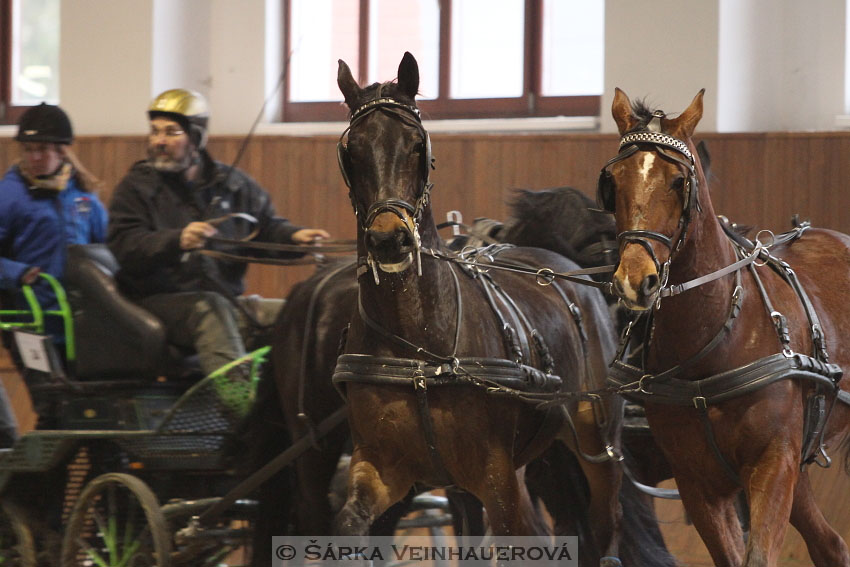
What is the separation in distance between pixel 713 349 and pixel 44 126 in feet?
8.76

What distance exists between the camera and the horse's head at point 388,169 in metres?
2.65

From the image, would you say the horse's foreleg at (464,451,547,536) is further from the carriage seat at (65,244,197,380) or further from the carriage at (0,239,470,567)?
the carriage seat at (65,244,197,380)

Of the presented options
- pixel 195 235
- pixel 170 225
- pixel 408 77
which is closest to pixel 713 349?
pixel 408 77

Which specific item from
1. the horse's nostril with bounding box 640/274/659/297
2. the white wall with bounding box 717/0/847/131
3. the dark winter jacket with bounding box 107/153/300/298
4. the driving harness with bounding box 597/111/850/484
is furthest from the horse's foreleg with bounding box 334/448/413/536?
the white wall with bounding box 717/0/847/131

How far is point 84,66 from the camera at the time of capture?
6.98m

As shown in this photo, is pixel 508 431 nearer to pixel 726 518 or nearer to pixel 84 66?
pixel 726 518

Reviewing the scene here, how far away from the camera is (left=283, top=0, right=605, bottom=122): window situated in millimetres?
6523

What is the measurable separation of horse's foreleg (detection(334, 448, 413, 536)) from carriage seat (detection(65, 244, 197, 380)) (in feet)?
4.02

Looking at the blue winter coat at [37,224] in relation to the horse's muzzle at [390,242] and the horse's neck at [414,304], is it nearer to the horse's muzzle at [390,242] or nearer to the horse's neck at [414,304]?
the horse's neck at [414,304]

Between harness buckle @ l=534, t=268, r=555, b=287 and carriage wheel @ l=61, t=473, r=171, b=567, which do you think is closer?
harness buckle @ l=534, t=268, r=555, b=287

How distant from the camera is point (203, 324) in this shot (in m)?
3.85

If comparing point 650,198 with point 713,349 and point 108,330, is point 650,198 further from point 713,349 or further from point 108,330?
point 108,330

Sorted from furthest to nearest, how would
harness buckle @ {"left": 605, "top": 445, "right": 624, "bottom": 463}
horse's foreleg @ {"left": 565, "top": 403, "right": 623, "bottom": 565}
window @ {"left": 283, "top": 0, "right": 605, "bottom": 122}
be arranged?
window @ {"left": 283, "top": 0, "right": 605, "bottom": 122} → horse's foreleg @ {"left": 565, "top": 403, "right": 623, "bottom": 565} → harness buckle @ {"left": 605, "top": 445, "right": 624, "bottom": 463}

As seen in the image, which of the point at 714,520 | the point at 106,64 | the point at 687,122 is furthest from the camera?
the point at 106,64
